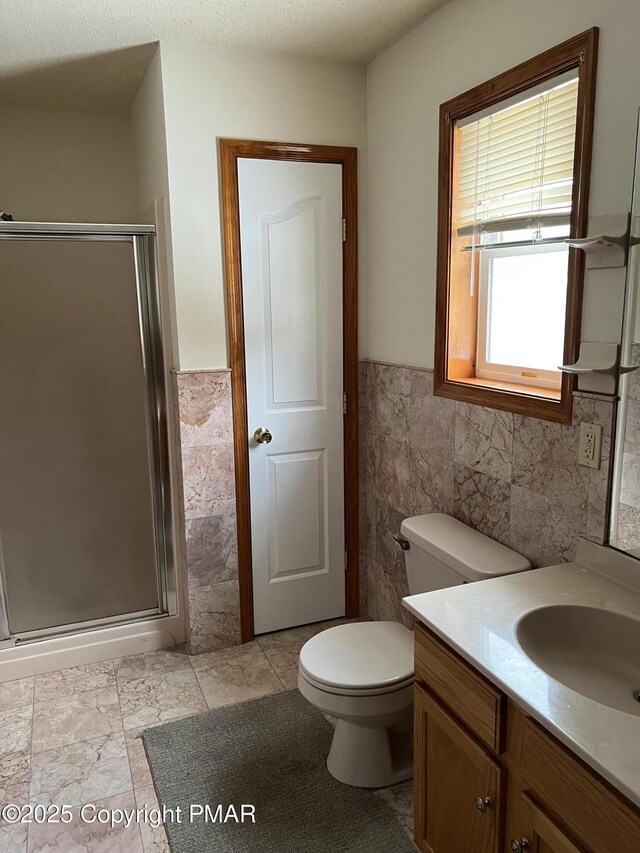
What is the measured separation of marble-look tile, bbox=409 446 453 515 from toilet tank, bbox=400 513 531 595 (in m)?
0.08

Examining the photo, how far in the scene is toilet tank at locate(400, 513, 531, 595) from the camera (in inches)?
74.7

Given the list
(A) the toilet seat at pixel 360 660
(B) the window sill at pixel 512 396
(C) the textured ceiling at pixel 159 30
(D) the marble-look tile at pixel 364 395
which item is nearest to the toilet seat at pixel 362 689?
(A) the toilet seat at pixel 360 660

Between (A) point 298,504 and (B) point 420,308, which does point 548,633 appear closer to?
(B) point 420,308

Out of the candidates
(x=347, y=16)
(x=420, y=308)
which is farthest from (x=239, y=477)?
(x=347, y=16)

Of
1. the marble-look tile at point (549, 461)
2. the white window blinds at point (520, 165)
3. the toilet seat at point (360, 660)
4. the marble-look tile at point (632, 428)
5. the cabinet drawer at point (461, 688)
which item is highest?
the white window blinds at point (520, 165)

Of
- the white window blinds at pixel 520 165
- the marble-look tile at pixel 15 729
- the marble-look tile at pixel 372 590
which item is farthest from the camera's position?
the marble-look tile at pixel 372 590

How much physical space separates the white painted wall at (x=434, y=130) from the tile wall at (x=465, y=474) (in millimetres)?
191

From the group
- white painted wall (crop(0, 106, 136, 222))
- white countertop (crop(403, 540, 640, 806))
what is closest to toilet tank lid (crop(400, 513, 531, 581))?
white countertop (crop(403, 540, 640, 806))

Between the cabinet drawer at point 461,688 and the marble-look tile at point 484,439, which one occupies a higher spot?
the marble-look tile at point 484,439

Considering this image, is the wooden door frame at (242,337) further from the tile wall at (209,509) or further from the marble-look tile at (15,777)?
the marble-look tile at (15,777)

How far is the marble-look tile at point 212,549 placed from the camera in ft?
8.98

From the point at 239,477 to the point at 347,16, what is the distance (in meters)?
1.77

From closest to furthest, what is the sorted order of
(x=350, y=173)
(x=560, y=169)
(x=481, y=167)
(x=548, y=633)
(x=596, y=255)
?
(x=548, y=633) → (x=596, y=255) → (x=560, y=169) → (x=481, y=167) → (x=350, y=173)

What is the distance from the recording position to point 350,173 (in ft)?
9.07
